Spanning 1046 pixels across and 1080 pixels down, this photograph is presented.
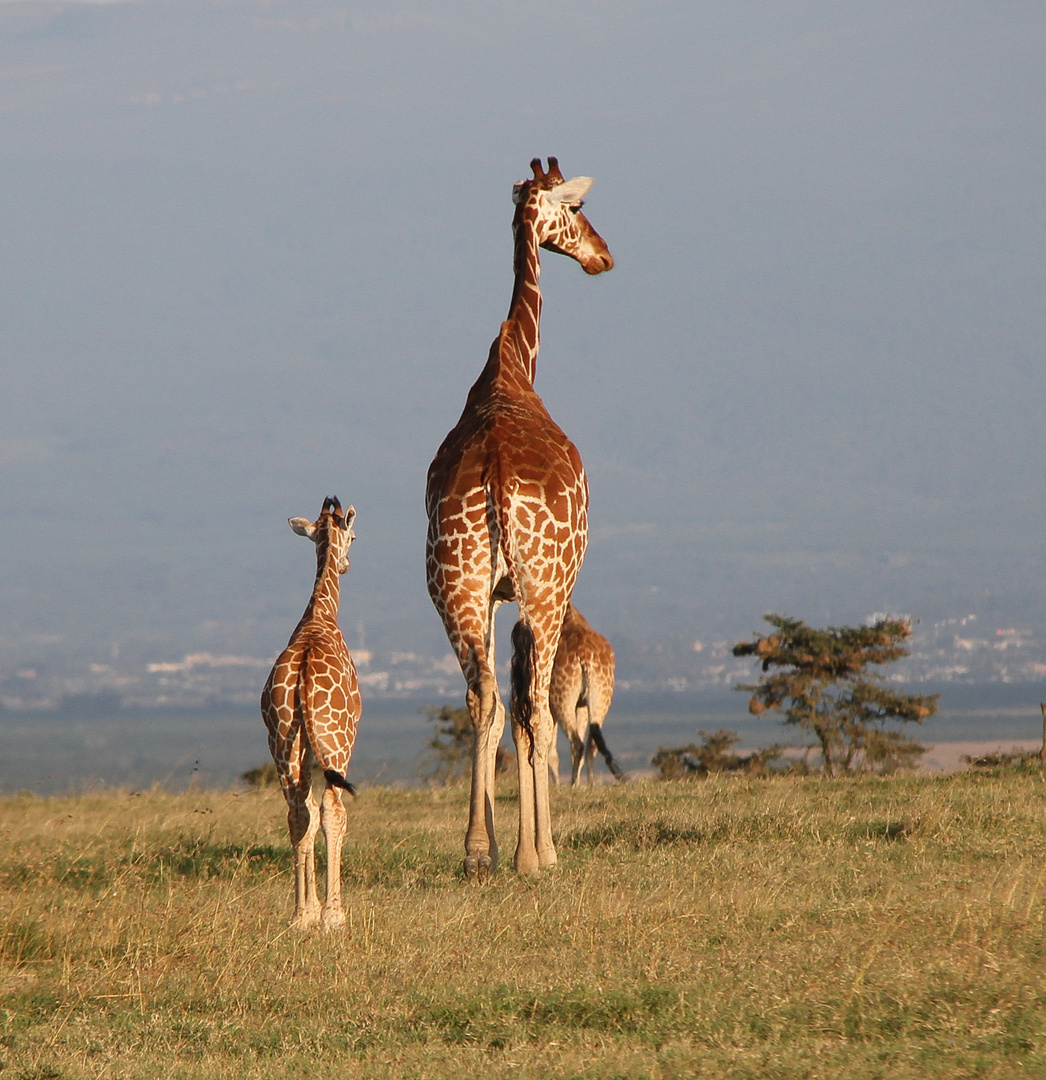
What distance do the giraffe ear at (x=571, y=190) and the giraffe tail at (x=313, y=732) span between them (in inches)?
251

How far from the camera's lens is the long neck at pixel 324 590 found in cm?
1061

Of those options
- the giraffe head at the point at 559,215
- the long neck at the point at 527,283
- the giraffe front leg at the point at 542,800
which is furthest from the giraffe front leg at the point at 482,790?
the giraffe head at the point at 559,215

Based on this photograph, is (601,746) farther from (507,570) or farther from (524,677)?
(507,570)

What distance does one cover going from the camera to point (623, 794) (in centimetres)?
1573

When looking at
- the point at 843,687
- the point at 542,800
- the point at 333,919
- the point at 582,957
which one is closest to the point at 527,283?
the point at 542,800

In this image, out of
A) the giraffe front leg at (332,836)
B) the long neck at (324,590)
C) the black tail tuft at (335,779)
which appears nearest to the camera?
the black tail tuft at (335,779)

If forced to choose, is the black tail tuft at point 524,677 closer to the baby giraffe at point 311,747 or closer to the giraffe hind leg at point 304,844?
the baby giraffe at point 311,747

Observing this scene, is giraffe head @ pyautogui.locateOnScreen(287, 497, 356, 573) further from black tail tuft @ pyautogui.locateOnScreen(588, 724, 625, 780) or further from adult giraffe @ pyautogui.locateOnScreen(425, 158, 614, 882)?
black tail tuft @ pyautogui.locateOnScreen(588, 724, 625, 780)

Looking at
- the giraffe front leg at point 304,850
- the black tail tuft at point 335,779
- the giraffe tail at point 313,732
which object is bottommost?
the giraffe front leg at point 304,850

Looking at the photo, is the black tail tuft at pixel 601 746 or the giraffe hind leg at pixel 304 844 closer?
the giraffe hind leg at pixel 304 844

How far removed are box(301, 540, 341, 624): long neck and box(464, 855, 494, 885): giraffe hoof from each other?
2.06 meters

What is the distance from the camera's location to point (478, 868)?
10.8 metres

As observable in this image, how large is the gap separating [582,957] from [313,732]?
243cm

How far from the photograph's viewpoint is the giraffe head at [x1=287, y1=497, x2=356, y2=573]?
11.5 meters
